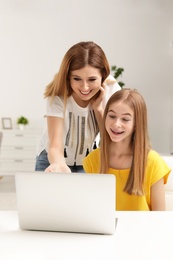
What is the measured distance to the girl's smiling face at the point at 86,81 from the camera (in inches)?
78.3

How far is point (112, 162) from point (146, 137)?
0.19 metres

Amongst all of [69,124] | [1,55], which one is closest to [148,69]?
[1,55]

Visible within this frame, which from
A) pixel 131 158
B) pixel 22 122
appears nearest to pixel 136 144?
pixel 131 158

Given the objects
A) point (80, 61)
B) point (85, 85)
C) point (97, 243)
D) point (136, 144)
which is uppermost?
point (80, 61)

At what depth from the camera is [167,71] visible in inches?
274

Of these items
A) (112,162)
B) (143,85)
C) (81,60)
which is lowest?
(143,85)

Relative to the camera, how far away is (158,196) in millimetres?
1874

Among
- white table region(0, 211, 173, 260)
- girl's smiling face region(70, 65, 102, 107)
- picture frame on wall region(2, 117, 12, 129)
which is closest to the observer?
white table region(0, 211, 173, 260)

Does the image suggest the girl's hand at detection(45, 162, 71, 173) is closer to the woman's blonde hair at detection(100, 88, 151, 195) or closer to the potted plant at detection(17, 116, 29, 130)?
the woman's blonde hair at detection(100, 88, 151, 195)

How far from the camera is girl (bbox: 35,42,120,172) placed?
2.00 meters

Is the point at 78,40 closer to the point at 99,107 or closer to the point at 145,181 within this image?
the point at 99,107

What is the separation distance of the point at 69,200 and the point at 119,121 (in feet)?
2.17

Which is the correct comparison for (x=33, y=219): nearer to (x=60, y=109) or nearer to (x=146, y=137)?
(x=146, y=137)

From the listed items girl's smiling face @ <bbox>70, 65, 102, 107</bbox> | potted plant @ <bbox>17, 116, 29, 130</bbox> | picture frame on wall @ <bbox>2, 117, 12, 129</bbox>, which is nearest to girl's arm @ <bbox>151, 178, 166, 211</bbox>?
girl's smiling face @ <bbox>70, 65, 102, 107</bbox>
